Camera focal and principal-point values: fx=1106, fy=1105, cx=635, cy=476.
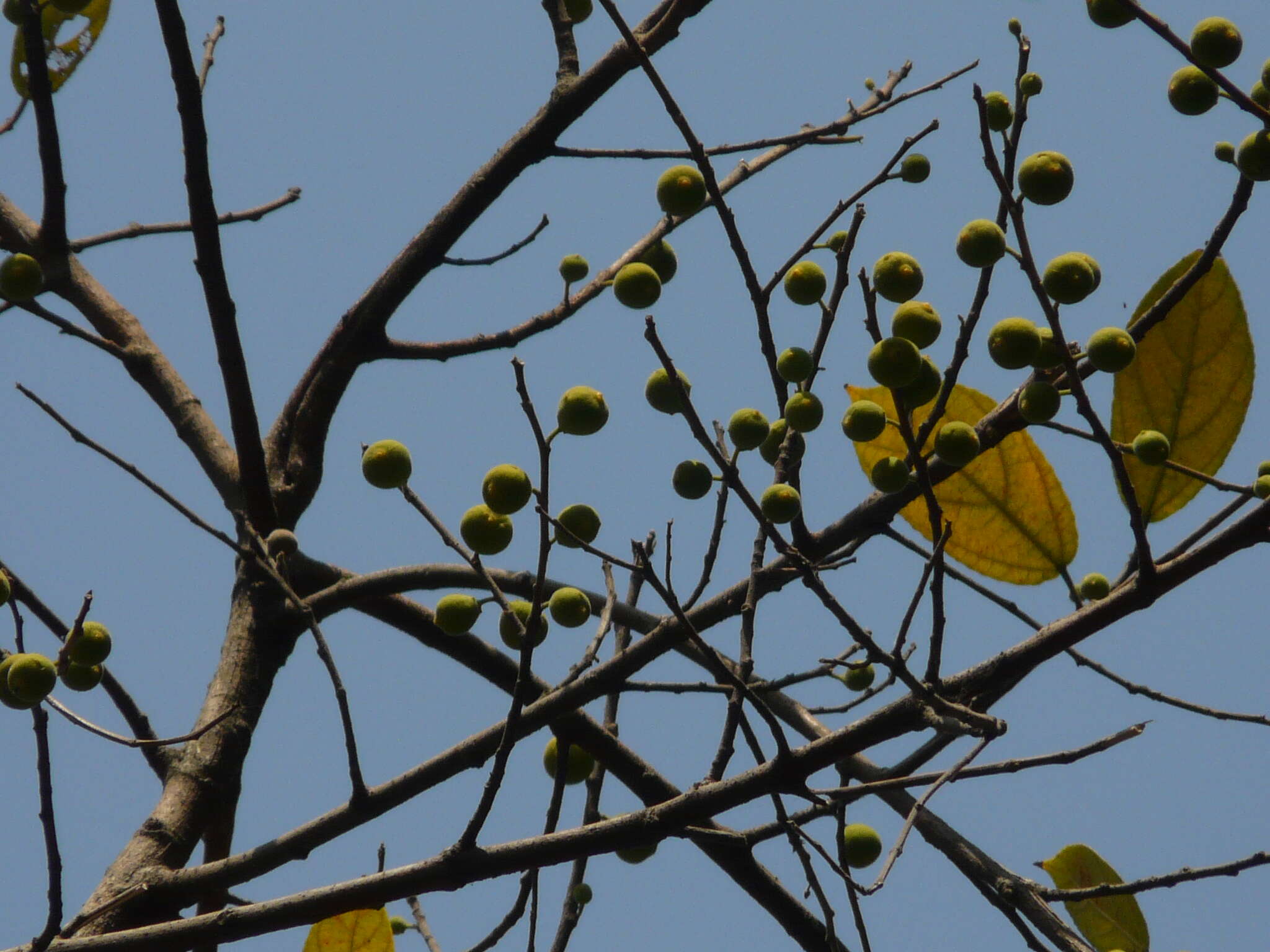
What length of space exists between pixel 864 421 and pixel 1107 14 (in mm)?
668

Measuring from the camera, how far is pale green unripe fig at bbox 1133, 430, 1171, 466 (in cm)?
154

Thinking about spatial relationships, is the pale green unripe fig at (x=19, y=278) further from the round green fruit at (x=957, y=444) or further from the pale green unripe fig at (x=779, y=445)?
the round green fruit at (x=957, y=444)

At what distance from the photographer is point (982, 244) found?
4.99 ft

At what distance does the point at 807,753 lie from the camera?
1368mm

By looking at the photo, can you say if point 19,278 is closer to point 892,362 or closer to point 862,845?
point 892,362

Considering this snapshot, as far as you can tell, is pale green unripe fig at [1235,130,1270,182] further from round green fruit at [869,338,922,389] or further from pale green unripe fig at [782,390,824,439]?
pale green unripe fig at [782,390,824,439]

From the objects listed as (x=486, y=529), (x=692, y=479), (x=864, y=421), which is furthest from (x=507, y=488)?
(x=864, y=421)

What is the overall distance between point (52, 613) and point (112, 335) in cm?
103

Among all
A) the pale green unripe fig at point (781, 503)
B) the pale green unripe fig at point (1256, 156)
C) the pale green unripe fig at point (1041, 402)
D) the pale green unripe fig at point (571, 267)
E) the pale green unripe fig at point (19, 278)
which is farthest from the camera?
the pale green unripe fig at point (571, 267)

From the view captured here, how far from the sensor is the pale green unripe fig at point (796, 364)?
5.75 feet

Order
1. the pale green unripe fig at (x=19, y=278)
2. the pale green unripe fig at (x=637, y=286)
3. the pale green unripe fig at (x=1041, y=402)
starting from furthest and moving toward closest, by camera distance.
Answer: the pale green unripe fig at (x=19, y=278) → the pale green unripe fig at (x=637, y=286) → the pale green unripe fig at (x=1041, y=402)

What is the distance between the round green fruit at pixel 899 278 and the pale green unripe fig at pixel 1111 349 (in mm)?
276

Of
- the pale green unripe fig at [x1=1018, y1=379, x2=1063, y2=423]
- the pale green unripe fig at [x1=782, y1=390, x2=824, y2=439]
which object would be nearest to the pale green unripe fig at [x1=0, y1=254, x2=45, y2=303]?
the pale green unripe fig at [x1=782, y1=390, x2=824, y2=439]

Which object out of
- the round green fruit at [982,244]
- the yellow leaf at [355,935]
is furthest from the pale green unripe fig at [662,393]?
the yellow leaf at [355,935]
